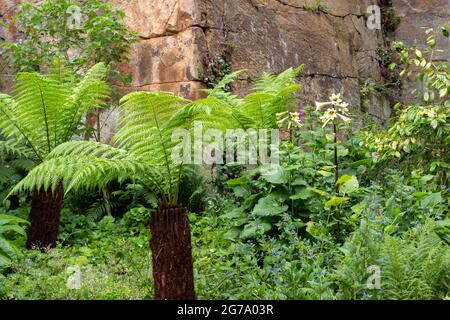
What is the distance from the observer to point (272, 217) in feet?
12.1

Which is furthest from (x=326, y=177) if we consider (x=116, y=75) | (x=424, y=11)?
(x=424, y=11)

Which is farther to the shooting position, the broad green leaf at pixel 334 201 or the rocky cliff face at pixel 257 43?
the rocky cliff face at pixel 257 43

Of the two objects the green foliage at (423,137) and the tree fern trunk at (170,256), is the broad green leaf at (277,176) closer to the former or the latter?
the tree fern trunk at (170,256)

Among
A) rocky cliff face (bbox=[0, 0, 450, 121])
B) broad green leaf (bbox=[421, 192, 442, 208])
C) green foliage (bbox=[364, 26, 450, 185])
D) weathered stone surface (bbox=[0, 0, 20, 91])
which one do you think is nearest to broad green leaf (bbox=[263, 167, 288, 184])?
broad green leaf (bbox=[421, 192, 442, 208])

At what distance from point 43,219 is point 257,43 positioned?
3.09m

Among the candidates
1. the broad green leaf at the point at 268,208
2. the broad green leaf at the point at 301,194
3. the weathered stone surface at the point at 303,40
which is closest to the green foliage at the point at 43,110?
the broad green leaf at the point at 268,208

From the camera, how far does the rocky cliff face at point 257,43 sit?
18.0 feet

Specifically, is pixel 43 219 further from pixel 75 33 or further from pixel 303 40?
pixel 303 40

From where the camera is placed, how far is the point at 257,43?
607cm

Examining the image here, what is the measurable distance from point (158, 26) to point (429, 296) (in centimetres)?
392

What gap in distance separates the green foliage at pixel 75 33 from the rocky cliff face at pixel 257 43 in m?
0.29

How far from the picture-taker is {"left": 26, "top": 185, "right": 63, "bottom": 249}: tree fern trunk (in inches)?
160

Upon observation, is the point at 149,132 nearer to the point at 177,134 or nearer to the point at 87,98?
the point at 177,134

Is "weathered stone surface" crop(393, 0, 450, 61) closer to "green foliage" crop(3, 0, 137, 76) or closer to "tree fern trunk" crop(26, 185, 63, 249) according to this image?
"green foliage" crop(3, 0, 137, 76)
